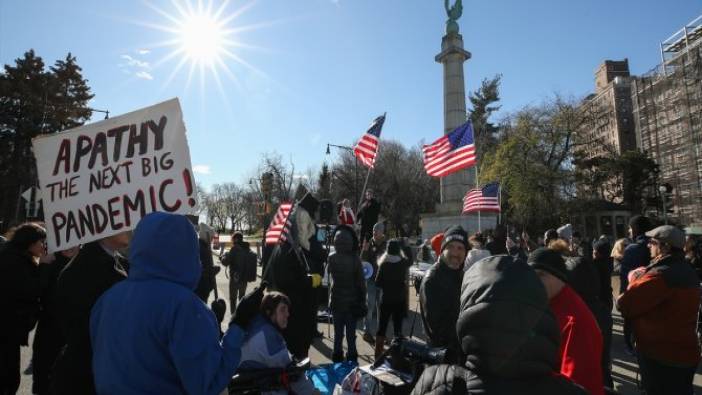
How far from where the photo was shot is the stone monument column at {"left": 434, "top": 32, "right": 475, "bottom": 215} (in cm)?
2339

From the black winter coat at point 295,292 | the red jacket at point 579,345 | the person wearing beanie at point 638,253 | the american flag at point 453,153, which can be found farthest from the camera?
the american flag at point 453,153

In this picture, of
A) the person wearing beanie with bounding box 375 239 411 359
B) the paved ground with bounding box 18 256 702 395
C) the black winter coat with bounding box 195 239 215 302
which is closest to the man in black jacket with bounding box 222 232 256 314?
the paved ground with bounding box 18 256 702 395

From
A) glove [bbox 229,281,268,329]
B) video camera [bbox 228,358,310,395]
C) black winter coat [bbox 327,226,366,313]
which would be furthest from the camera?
black winter coat [bbox 327,226,366,313]

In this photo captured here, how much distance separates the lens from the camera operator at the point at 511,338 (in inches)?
53.1

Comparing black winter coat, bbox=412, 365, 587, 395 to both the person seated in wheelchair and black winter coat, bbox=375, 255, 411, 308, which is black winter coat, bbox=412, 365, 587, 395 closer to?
the person seated in wheelchair

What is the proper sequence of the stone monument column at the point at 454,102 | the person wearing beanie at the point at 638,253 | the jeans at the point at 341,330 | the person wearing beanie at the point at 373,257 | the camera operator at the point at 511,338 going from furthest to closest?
the stone monument column at the point at 454,102 → the person wearing beanie at the point at 373,257 → the person wearing beanie at the point at 638,253 → the jeans at the point at 341,330 → the camera operator at the point at 511,338

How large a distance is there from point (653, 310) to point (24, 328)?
533 cm

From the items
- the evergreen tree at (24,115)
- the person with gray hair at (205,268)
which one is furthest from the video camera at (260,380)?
the evergreen tree at (24,115)

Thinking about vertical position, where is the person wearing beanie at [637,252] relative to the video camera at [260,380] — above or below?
above

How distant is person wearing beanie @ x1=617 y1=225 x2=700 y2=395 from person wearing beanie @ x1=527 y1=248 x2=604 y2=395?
151 cm

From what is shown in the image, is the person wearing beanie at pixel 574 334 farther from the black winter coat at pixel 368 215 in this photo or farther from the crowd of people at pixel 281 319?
the black winter coat at pixel 368 215

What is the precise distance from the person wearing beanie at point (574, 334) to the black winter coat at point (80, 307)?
7.37 feet

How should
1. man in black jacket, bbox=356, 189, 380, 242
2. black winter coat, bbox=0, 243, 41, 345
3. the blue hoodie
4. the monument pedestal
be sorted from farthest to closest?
the monument pedestal
man in black jacket, bbox=356, 189, 380, 242
black winter coat, bbox=0, 243, 41, 345
the blue hoodie

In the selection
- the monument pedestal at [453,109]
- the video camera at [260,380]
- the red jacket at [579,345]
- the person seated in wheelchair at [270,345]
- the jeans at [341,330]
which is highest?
the monument pedestal at [453,109]
